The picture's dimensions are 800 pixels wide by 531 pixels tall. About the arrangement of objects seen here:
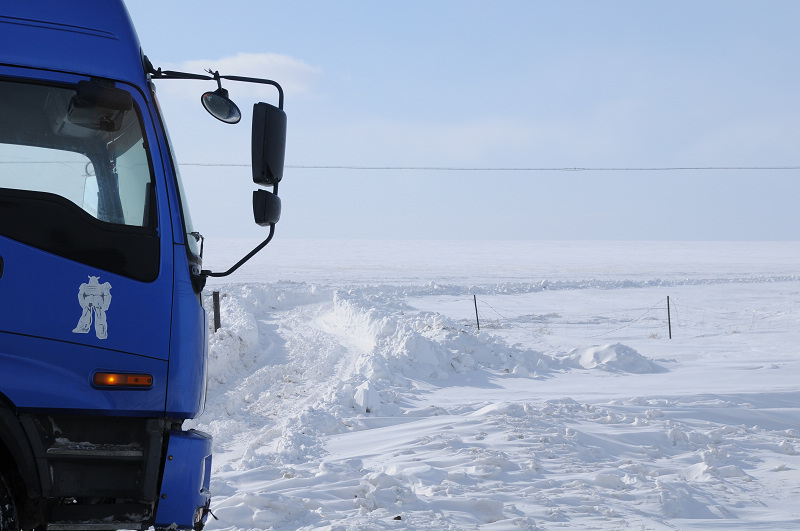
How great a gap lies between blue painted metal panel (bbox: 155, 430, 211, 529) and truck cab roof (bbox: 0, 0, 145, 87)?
1808 mm

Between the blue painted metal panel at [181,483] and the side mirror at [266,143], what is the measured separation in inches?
53.4

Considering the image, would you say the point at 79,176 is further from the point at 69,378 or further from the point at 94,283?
the point at 69,378

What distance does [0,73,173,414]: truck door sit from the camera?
3.15 metres

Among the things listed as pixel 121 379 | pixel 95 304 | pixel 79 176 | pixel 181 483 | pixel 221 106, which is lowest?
pixel 181 483

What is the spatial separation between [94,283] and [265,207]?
0.91 metres

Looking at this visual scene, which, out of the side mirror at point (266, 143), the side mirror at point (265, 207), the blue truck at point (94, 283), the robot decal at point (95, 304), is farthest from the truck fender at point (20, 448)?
the side mirror at point (266, 143)

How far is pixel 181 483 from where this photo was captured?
11.2ft

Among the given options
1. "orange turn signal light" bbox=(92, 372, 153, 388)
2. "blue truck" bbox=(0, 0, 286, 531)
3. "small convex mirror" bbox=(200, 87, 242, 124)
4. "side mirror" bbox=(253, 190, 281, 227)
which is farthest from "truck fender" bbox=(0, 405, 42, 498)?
"small convex mirror" bbox=(200, 87, 242, 124)

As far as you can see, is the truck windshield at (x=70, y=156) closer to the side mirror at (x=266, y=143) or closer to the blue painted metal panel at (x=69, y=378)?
the side mirror at (x=266, y=143)

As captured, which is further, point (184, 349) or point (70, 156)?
point (70, 156)

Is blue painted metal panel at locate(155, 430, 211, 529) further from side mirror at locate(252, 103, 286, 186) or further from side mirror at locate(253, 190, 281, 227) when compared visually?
side mirror at locate(252, 103, 286, 186)

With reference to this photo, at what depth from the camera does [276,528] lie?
15.9 ft

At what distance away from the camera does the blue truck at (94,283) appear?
3180 mm

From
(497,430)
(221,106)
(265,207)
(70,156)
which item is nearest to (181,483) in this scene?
(265,207)
